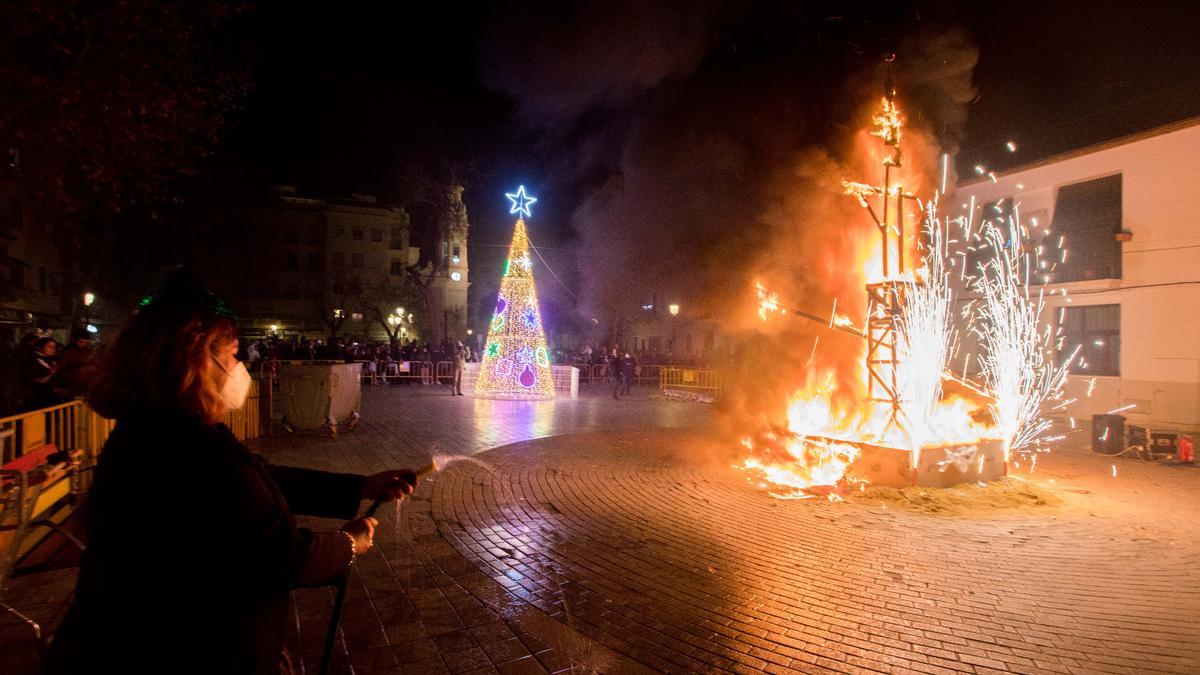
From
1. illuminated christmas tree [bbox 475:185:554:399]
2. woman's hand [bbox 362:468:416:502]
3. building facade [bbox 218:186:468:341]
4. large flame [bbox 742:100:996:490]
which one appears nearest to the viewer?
woman's hand [bbox 362:468:416:502]

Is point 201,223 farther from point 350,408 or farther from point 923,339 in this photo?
point 923,339

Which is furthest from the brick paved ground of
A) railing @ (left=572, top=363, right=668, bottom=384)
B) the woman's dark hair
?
railing @ (left=572, top=363, right=668, bottom=384)

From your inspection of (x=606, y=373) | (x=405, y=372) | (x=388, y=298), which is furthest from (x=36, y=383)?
(x=388, y=298)

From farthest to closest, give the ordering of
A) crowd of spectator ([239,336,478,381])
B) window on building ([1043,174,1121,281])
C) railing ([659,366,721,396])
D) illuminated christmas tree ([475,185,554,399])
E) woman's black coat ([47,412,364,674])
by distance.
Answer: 1. crowd of spectator ([239,336,478,381])
2. railing ([659,366,721,396])
3. illuminated christmas tree ([475,185,554,399])
4. window on building ([1043,174,1121,281])
5. woman's black coat ([47,412,364,674])

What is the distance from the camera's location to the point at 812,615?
177 inches

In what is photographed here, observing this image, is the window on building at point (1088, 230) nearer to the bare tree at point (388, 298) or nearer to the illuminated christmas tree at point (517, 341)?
the illuminated christmas tree at point (517, 341)

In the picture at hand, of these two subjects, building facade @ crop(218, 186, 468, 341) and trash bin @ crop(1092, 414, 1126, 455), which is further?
building facade @ crop(218, 186, 468, 341)

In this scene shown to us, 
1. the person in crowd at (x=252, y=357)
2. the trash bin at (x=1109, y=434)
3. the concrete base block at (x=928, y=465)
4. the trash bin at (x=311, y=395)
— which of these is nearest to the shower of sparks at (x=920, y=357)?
the concrete base block at (x=928, y=465)

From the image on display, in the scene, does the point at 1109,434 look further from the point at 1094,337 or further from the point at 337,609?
the point at 337,609

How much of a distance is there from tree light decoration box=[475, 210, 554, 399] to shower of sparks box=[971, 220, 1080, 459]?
13.1 metres

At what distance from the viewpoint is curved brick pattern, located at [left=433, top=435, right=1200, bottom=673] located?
13.2 feet

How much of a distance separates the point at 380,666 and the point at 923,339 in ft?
30.3

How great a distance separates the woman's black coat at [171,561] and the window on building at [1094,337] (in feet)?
71.7

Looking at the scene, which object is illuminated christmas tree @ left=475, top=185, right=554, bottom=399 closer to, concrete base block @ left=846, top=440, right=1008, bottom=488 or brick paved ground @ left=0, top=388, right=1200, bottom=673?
brick paved ground @ left=0, top=388, right=1200, bottom=673
